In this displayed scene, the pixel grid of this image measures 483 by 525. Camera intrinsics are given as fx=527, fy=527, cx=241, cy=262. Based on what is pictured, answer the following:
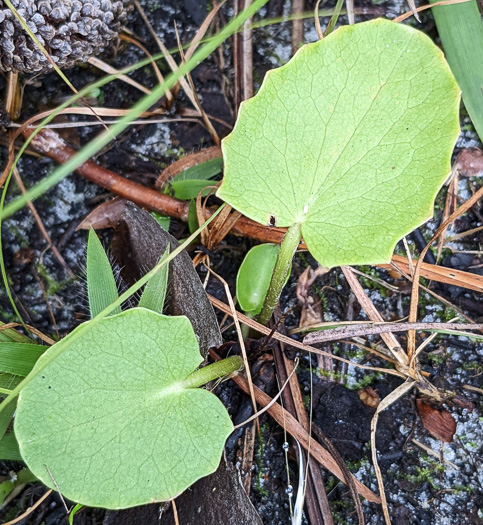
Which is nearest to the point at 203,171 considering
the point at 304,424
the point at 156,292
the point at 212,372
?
the point at 156,292

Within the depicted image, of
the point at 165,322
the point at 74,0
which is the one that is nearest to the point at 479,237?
the point at 165,322

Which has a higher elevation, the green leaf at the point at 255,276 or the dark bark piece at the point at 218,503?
the green leaf at the point at 255,276

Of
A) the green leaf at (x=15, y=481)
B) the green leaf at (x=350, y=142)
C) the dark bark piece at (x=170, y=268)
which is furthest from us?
the green leaf at (x=15, y=481)

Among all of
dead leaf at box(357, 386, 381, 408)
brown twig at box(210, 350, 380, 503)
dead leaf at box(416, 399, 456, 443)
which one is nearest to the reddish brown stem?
brown twig at box(210, 350, 380, 503)

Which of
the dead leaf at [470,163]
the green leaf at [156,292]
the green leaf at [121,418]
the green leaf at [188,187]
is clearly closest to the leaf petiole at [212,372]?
the green leaf at [121,418]

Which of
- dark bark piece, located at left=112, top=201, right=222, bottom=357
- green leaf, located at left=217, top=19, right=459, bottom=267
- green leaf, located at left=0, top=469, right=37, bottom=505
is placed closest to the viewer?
green leaf, located at left=217, top=19, right=459, bottom=267

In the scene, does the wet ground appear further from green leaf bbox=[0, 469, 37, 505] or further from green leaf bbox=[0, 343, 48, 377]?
green leaf bbox=[0, 343, 48, 377]

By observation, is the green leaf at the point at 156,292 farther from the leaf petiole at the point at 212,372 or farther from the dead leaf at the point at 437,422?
the dead leaf at the point at 437,422
